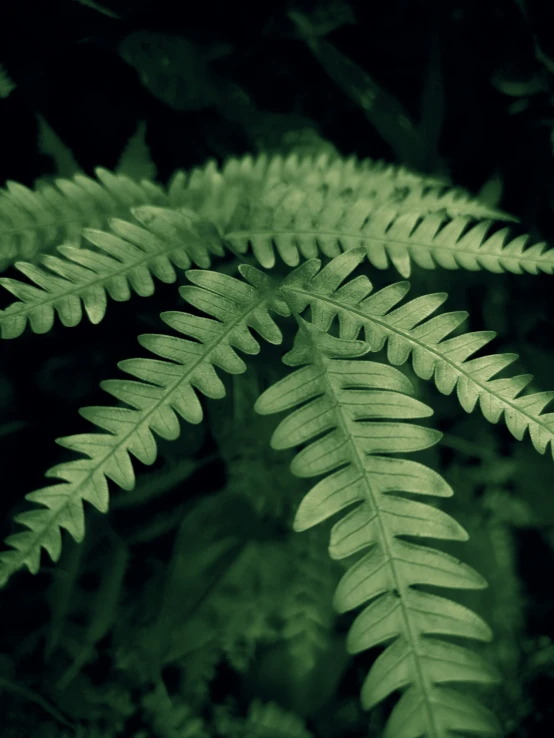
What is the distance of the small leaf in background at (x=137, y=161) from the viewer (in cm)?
128

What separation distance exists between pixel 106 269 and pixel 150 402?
0.86 ft

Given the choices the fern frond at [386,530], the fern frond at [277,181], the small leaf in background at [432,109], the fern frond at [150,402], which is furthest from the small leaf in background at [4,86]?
the small leaf in background at [432,109]

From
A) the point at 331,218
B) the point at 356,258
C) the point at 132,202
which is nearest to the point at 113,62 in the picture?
the point at 132,202

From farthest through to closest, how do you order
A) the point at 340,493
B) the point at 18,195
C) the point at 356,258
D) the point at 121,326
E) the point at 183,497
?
the point at 183,497, the point at 121,326, the point at 18,195, the point at 356,258, the point at 340,493

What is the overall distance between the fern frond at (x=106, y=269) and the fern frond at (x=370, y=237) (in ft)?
0.28

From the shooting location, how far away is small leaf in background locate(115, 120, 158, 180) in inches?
50.5

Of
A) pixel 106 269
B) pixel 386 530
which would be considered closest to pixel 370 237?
pixel 106 269

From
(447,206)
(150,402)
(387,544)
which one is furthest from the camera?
(447,206)

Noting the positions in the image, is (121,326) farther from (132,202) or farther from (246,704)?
(246,704)

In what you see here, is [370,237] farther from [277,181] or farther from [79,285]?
[79,285]

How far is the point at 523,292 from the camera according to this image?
146 cm

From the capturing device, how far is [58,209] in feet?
3.37

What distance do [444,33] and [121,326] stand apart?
1.08 metres

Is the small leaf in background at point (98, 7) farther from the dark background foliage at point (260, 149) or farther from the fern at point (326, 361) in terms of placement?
the fern at point (326, 361)
